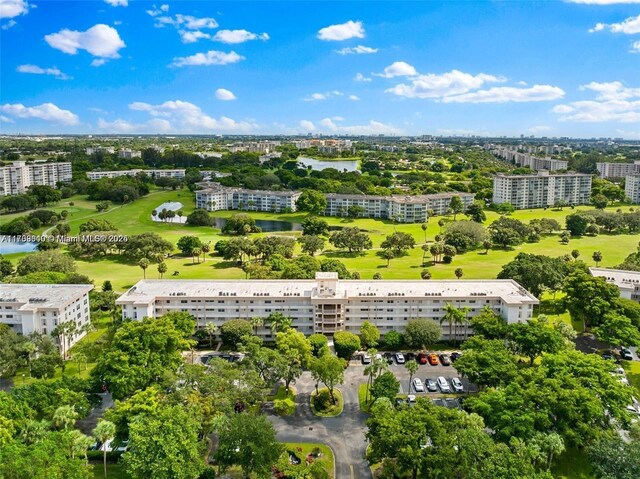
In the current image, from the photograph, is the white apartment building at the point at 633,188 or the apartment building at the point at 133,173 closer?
the white apartment building at the point at 633,188

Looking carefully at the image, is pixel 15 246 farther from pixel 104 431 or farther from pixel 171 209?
pixel 104 431

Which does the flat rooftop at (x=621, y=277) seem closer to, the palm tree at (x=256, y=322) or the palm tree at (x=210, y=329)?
the palm tree at (x=256, y=322)

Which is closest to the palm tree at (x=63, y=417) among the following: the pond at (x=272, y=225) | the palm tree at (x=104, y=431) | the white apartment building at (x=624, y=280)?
the palm tree at (x=104, y=431)

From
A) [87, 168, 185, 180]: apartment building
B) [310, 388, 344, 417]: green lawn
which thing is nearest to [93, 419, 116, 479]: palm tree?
[310, 388, 344, 417]: green lawn

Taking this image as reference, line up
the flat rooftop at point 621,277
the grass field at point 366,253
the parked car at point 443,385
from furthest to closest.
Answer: the grass field at point 366,253
the flat rooftop at point 621,277
the parked car at point 443,385

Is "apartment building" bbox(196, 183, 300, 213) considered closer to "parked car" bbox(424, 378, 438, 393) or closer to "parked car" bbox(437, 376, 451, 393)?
"parked car" bbox(424, 378, 438, 393)

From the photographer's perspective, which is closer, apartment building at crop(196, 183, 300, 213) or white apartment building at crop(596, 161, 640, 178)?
apartment building at crop(196, 183, 300, 213)
